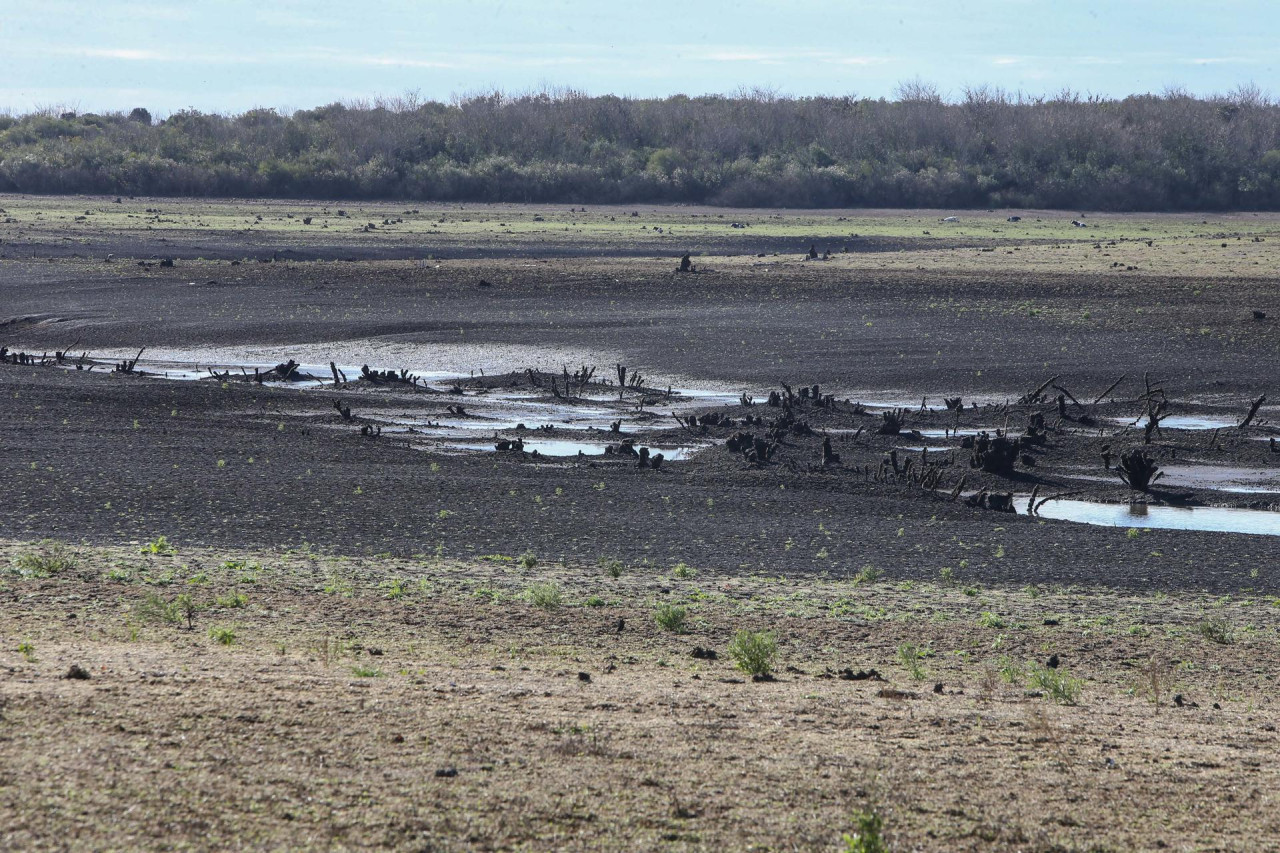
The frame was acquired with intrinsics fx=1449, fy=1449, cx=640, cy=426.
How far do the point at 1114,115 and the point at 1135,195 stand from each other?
2201 cm

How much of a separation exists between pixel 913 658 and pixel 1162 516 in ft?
26.5

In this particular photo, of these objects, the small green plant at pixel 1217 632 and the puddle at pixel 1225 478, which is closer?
the small green plant at pixel 1217 632

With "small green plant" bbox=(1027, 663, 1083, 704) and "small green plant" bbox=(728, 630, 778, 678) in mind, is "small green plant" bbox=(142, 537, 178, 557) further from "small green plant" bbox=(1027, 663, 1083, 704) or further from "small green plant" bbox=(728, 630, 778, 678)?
"small green plant" bbox=(1027, 663, 1083, 704)

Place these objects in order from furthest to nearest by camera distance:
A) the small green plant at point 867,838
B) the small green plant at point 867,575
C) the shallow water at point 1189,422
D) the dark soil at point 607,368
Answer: the shallow water at point 1189,422 → the dark soil at point 607,368 → the small green plant at point 867,575 → the small green plant at point 867,838

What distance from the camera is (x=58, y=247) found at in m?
46.6

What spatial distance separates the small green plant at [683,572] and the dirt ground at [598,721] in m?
1.05

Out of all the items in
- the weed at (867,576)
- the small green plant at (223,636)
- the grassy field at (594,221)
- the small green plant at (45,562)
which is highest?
the grassy field at (594,221)

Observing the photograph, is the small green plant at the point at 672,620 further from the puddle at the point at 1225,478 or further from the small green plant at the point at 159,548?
the puddle at the point at 1225,478

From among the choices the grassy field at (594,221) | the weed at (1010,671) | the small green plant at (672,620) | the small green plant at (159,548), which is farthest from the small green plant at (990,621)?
the grassy field at (594,221)

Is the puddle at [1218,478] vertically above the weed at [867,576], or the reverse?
the puddle at [1218,478]

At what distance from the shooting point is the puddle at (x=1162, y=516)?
16250 mm

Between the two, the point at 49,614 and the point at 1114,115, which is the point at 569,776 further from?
the point at 1114,115

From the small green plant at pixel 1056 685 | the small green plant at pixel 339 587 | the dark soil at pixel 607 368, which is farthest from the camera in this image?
the dark soil at pixel 607 368

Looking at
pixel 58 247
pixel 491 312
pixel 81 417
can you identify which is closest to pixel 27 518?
pixel 81 417
